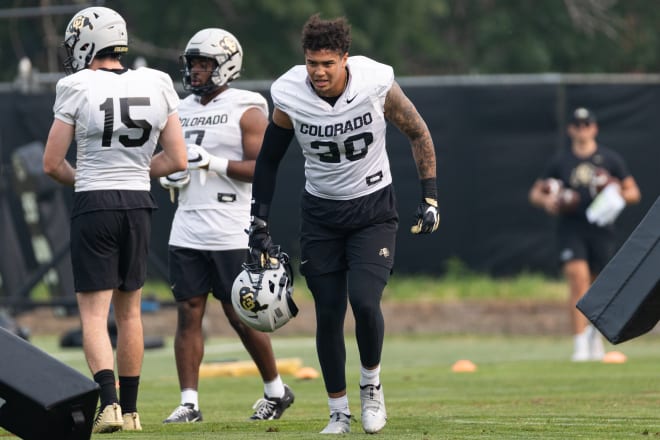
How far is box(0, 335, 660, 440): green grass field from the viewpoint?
7.30 m

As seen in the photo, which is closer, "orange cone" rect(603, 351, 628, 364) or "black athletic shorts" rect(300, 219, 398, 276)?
"black athletic shorts" rect(300, 219, 398, 276)

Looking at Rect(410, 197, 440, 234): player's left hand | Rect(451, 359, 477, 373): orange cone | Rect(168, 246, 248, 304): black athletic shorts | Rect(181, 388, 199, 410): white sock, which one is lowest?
Rect(451, 359, 477, 373): orange cone

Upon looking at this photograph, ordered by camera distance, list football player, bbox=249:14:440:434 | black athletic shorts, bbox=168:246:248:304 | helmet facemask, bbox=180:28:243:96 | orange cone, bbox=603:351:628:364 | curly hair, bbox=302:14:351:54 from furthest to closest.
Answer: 1. orange cone, bbox=603:351:628:364
2. helmet facemask, bbox=180:28:243:96
3. black athletic shorts, bbox=168:246:248:304
4. football player, bbox=249:14:440:434
5. curly hair, bbox=302:14:351:54

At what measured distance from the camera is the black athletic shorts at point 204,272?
8.73 metres

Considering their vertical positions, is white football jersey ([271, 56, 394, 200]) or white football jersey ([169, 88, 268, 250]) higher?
white football jersey ([271, 56, 394, 200])

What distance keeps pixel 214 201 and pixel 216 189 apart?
72 millimetres

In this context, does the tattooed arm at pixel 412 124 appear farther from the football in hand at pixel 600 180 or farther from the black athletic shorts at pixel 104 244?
the football in hand at pixel 600 180

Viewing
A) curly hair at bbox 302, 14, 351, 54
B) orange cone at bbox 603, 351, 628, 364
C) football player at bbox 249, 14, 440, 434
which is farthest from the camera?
orange cone at bbox 603, 351, 628, 364

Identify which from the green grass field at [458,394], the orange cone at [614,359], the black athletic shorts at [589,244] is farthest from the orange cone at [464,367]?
the black athletic shorts at [589,244]

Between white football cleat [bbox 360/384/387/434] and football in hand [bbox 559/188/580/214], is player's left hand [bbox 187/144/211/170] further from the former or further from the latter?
football in hand [bbox 559/188/580/214]

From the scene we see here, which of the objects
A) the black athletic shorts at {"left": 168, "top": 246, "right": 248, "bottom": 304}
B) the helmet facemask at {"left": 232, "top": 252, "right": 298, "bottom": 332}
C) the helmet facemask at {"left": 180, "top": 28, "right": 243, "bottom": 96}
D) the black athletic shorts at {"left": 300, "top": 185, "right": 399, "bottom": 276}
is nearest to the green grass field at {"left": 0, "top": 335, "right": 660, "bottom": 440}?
the helmet facemask at {"left": 232, "top": 252, "right": 298, "bottom": 332}

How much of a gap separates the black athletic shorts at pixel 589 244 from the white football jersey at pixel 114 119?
701 centimetres

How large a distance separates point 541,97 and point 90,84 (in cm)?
1097

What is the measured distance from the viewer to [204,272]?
29.0ft
